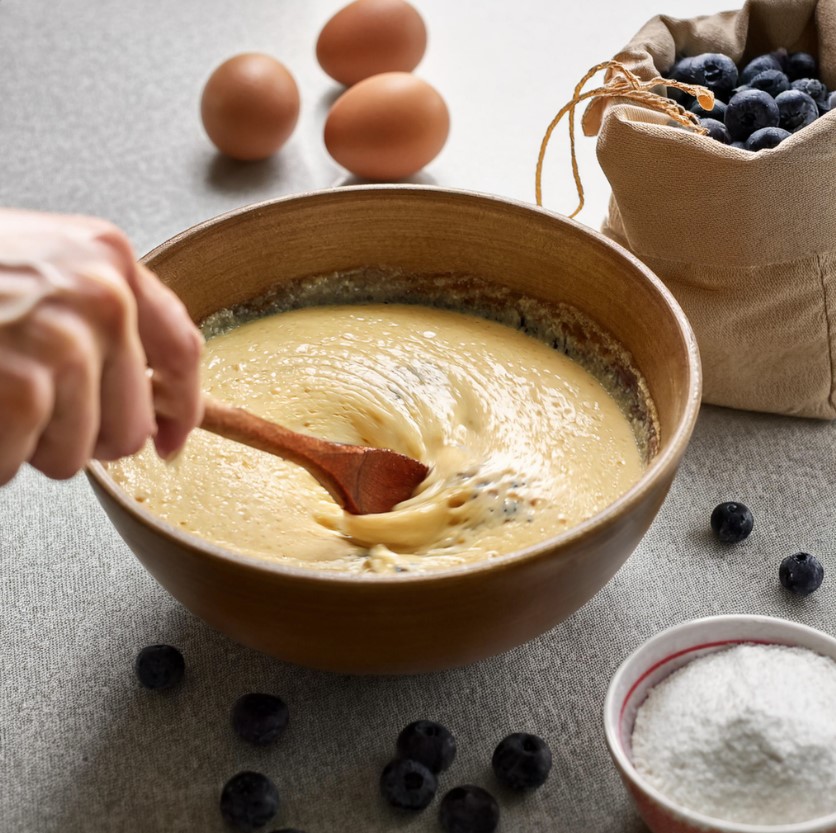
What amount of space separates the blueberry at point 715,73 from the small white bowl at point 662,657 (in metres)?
0.88

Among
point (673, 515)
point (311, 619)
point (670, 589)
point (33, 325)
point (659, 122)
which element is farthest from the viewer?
point (659, 122)

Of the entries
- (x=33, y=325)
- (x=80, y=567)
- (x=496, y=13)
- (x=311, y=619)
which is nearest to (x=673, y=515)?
(x=311, y=619)

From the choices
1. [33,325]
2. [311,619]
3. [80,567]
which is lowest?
[80,567]

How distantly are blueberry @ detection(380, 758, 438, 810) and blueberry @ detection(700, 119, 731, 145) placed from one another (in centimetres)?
95

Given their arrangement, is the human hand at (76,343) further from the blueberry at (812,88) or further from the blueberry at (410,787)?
the blueberry at (812,88)

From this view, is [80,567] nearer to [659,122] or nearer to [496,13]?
[659,122]

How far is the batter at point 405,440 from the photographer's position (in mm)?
1121

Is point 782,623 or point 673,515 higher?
point 782,623

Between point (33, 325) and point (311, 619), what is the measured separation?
35cm

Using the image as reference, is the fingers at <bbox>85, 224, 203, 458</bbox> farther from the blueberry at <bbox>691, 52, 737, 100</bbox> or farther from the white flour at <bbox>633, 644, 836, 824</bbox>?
the blueberry at <bbox>691, 52, 737, 100</bbox>

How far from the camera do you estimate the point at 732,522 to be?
4.35ft

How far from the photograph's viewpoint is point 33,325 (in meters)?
0.73

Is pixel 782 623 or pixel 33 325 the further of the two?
pixel 782 623

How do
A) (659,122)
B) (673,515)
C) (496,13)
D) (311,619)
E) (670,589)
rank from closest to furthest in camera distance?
(311,619) < (670,589) < (673,515) < (659,122) < (496,13)
